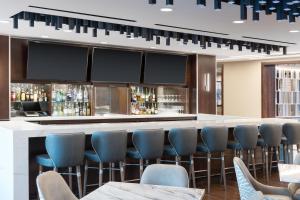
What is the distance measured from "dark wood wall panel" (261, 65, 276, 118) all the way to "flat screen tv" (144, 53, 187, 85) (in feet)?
10.5

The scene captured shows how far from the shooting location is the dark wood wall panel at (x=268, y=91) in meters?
12.8

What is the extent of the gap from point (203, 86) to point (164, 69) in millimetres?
1389

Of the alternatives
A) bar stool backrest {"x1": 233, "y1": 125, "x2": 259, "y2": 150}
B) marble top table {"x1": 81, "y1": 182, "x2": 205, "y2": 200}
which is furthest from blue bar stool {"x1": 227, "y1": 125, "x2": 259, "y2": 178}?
marble top table {"x1": 81, "y1": 182, "x2": 205, "y2": 200}

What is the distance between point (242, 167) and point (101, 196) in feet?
4.28

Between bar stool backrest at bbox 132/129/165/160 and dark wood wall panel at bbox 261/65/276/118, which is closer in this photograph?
bar stool backrest at bbox 132/129/165/160

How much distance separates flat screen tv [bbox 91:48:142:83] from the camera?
368 inches

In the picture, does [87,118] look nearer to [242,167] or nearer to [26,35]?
[26,35]

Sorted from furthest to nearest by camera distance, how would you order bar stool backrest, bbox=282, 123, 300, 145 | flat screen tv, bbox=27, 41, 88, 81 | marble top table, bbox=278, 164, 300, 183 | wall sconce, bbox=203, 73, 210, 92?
wall sconce, bbox=203, 73, 210, 92 < flat screen tv, bbox=27, 41, 88, 81 < bar stool backrest, bbox=282, 123, 300, 145 < marble top table, bbox=278, 164, 300, 183

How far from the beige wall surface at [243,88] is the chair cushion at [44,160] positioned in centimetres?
948

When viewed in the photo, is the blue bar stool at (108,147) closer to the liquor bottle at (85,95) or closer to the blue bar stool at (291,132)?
the blue bar stool at (291,132)

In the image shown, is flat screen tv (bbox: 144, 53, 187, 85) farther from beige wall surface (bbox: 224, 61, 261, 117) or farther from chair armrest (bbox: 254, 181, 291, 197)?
chair armrest (bbox: 254, 181, 291, 197)

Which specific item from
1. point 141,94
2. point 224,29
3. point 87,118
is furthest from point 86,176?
point 141,94

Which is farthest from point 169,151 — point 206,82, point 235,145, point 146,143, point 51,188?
point 206,82

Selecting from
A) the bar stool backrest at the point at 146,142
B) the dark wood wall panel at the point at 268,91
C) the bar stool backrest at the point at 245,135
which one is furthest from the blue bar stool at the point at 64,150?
the dark wood wall panel at the point at 268,91
